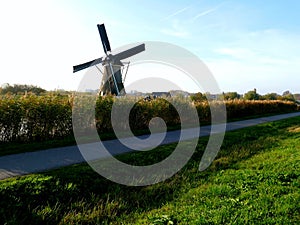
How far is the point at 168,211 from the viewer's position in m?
4.59

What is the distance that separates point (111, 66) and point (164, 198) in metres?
19.7

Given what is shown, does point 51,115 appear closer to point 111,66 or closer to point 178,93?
point 178,93

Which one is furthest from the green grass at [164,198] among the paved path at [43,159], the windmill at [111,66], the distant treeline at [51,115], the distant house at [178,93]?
the windmill at [111,66]

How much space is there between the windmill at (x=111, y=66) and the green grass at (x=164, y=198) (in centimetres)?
1697

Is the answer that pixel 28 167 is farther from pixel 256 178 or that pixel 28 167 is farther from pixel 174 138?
pixel 174 138

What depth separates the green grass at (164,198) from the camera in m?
4.25

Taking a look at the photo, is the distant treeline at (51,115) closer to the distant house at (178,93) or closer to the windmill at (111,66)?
the distant house at (178,93)

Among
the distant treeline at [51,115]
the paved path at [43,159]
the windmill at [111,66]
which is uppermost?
the windmill at [111,66]

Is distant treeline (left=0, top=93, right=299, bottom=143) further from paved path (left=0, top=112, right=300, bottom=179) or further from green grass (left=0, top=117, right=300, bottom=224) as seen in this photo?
green grass (left=0, top=117, right=300, bottom=224)

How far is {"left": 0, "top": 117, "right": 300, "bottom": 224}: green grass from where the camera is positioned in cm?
425

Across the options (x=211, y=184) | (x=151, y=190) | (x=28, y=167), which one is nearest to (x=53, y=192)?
(x=28, y=167)

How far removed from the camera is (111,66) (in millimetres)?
23797

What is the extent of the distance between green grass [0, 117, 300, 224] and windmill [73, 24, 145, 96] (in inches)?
668

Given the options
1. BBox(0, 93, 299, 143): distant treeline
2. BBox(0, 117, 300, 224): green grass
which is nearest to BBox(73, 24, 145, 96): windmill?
BBox(0, 93, 299, 143): distant treeline
